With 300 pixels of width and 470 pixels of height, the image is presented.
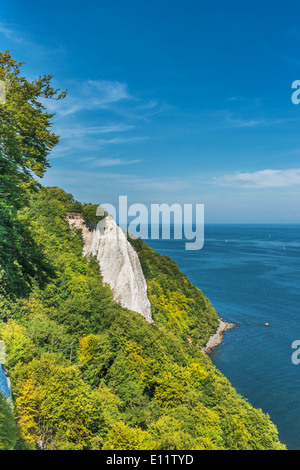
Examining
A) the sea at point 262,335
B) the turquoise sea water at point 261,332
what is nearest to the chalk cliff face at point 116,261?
the sea at point 262,335

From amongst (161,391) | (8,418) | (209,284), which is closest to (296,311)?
(209,284)

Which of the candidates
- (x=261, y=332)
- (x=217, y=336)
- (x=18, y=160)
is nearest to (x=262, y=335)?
(x=261, y=332)

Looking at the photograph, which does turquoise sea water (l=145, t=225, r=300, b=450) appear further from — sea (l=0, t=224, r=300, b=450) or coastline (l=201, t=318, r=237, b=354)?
coastline (l=201, t=318, r=237, b=354)

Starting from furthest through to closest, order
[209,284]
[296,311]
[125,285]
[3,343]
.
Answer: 1. [209,284]
2. [296,311]
3. [125,285]
4. [3,343]

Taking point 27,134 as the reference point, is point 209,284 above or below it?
below

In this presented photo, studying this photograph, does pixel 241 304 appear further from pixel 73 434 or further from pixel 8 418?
pixel 8 418

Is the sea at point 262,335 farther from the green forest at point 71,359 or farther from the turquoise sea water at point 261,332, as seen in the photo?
the green forest at point 71,359

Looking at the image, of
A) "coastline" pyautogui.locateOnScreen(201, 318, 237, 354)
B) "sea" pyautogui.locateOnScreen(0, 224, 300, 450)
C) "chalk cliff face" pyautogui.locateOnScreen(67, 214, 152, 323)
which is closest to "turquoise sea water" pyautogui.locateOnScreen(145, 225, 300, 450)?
"sea" pyautogui.locateOnScreen(0, 224, 300, 450)
